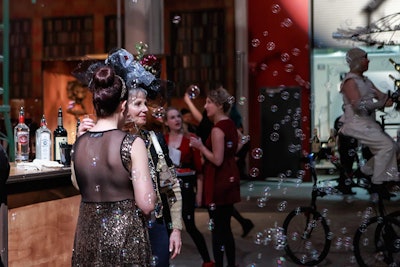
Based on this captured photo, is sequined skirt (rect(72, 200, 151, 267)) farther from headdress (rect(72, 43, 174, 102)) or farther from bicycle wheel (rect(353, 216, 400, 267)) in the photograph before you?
bicycle wheel (rect(353, 216, 400, 267))

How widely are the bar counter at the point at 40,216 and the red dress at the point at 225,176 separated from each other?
126 cm

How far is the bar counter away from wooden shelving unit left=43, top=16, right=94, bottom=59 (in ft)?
34.5

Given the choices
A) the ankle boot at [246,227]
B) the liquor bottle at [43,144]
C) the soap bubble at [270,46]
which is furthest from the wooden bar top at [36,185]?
the soap bubble at [270,46]

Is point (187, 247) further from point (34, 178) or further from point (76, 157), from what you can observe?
point (76, 157)

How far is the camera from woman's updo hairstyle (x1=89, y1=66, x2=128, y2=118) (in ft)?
11.0

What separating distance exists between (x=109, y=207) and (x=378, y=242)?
3.60 m

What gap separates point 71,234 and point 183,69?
10.0 metres

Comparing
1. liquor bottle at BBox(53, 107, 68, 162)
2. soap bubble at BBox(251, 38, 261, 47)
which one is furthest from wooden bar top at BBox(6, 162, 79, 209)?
soap bubble at BBox(251, 38, 261, 47)

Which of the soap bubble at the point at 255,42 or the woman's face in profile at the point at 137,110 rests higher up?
the soap bubble at the point at 255,42

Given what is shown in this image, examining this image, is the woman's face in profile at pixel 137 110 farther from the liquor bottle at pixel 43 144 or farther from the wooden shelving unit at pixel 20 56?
the wooden shelving unit at pixel 20 56

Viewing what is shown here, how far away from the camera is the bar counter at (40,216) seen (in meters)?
4.29

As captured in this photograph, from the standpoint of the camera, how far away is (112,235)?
128 inches

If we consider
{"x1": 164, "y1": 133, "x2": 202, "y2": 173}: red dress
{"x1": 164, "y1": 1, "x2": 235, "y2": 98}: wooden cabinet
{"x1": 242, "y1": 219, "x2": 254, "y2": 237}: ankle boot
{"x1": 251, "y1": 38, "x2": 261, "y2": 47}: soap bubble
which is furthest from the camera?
{"x1": 164, "y1": 1, "x2": 235, "y2": 98}: wooden cabinet

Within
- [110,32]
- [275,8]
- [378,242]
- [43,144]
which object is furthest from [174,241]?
[110,32]
